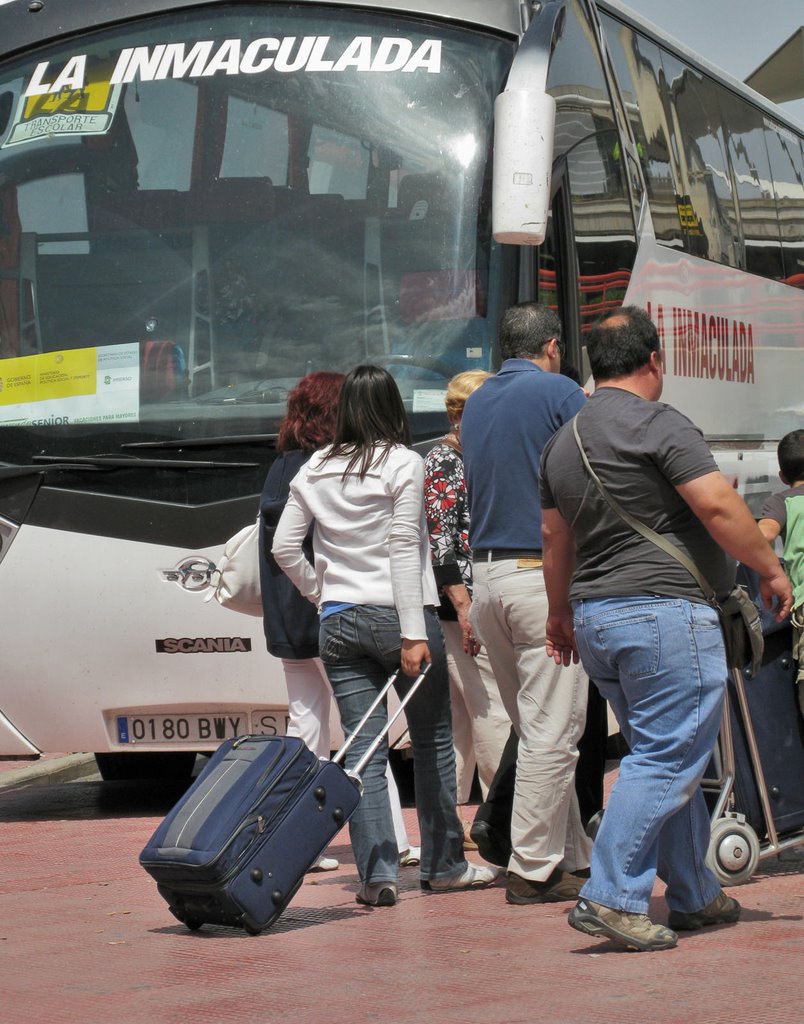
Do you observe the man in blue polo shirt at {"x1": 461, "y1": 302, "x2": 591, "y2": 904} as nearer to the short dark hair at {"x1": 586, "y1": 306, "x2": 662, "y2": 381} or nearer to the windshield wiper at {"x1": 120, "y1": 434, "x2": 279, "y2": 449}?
the short dark hair at {"x1": 586, "y1": 306, "x2": 662, "y2": 381}

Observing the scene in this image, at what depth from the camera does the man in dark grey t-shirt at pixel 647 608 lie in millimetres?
4988

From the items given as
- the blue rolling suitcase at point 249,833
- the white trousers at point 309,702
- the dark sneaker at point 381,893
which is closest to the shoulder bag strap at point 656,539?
the blue rolling suitcase at point 249,833

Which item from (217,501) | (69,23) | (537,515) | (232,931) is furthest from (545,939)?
(69,23)

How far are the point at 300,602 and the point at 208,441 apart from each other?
144cm

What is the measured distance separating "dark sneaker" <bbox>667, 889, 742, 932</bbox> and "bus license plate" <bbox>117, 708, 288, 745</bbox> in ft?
9.85

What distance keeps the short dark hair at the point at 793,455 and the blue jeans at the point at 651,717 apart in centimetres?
187

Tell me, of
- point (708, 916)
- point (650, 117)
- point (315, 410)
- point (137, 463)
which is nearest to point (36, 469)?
point (137, 463)

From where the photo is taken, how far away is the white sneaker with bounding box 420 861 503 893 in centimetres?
621

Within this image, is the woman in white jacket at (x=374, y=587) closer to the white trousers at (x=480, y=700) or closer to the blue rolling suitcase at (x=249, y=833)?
the blue rolling suitcase at (x=249, y=833)

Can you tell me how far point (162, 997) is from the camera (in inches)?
190

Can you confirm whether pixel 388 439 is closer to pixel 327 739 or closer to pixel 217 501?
pixel 327 739

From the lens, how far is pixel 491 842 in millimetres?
6250

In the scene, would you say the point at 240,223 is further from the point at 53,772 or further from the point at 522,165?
the point at 53,772

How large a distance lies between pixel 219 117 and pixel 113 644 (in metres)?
2.55
